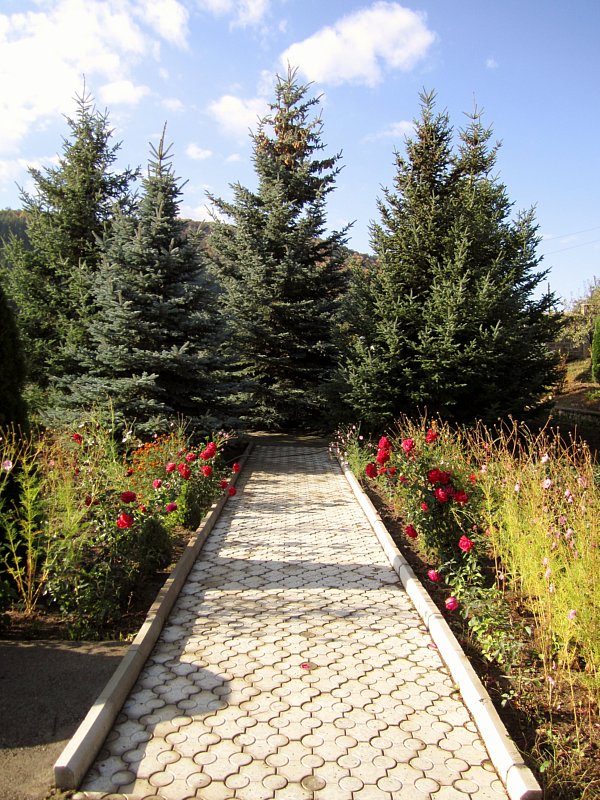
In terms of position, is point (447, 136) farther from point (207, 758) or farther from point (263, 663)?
point (207, 758)

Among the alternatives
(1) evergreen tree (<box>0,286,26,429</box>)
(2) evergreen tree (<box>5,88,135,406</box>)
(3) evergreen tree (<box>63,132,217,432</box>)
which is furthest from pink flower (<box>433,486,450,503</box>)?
(2) evergreen tree (<box>5,88,135,406</box>)

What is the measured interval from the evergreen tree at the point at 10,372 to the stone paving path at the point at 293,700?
2.11m

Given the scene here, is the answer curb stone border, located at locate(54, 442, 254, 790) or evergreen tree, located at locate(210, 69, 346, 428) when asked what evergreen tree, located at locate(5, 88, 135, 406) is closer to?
evergreen tree, located at locate(210, 69, 346, 428)

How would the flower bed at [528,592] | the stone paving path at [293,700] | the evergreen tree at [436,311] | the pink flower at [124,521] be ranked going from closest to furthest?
the stone paving path at [293,700], the flower bed at [528,592], the pink flower at [124,521], the evergreen tree at [436,311]

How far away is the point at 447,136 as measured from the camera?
12.2m

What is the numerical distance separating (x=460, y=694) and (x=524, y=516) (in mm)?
1828

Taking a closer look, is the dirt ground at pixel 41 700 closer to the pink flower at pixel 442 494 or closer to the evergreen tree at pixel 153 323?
the pink flower at pixel 442 494

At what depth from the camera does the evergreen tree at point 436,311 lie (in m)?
10.9

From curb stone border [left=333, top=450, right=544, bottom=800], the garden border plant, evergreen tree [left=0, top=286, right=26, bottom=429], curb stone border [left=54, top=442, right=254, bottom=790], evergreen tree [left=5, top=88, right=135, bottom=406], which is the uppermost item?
evergreen tree [left=5, top=88, right=135, bottom=406]

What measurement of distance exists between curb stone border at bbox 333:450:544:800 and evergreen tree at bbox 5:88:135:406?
29.0 feet

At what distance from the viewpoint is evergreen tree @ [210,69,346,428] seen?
1477 cm

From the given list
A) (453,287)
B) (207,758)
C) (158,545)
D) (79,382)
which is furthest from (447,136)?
(207,758)

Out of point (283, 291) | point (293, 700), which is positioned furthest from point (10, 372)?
point (283, 291)

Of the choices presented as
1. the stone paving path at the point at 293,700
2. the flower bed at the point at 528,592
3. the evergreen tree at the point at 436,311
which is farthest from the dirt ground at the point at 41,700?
the evergreen tree at the point at 436,311
